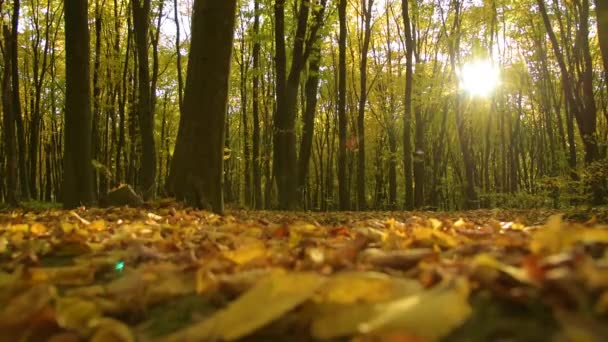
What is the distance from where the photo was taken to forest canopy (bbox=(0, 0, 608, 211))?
394 inches

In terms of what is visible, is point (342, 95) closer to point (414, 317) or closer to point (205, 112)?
point (205, 112)

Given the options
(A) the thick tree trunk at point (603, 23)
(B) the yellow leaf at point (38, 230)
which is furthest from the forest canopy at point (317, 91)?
(B) the yellow leaf at point (38, 230)

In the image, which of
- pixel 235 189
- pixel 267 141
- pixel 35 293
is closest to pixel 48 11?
pixel 267 141

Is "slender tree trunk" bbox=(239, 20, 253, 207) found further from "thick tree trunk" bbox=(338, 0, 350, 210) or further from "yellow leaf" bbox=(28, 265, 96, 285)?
"yellow leaf" bbox=(28, 265, 96, 285)

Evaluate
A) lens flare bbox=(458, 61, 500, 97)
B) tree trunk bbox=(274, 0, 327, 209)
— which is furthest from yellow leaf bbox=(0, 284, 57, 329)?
lens flare bbox=(458, 61, 500, 97)

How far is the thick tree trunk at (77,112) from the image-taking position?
23.4 ft

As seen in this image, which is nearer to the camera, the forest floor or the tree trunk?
the forest floor

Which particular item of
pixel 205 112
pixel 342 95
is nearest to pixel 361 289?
pixel 205 112

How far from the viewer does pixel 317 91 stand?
22.0 metres

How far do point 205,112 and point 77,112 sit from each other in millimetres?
2416

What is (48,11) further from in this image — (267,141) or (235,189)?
(235,189)

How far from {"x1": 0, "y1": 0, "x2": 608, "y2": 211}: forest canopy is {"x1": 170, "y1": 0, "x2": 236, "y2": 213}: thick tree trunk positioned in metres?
0.03

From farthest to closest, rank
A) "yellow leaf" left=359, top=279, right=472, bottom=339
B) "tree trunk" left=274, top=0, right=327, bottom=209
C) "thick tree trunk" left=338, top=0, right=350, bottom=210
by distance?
"thick tree trunk" left=338, top=0, right=350, bottom=210 < "tree trunk" left=274, top=0, right=327, bottom=209 < "yellow leaf" left=359, top=279, right=472, bottom=339

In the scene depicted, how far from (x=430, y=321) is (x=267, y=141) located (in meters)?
24.7
